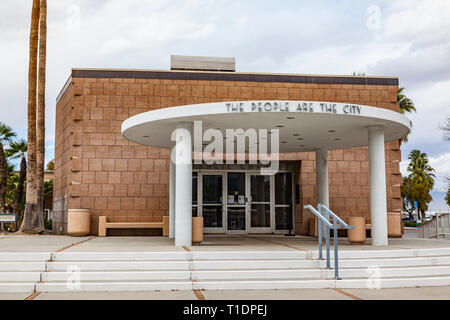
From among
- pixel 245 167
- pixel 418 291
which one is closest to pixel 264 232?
pixel 245 167

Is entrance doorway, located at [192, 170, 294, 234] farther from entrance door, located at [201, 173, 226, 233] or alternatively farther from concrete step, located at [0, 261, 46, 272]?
concrete step, located at [0, 261, 46, 272]

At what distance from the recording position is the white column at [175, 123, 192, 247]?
1112 centimetres

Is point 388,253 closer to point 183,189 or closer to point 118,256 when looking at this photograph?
point 183,189

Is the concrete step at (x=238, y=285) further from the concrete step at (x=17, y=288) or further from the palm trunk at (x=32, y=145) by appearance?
the palm trunk at (x=32, y=145)

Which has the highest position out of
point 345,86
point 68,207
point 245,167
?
point 345,86

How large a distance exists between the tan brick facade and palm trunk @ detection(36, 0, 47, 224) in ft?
6.21

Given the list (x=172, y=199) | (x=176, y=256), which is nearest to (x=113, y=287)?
(x=176, y=256)

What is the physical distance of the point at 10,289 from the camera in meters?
7.64

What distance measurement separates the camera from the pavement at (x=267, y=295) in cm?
709

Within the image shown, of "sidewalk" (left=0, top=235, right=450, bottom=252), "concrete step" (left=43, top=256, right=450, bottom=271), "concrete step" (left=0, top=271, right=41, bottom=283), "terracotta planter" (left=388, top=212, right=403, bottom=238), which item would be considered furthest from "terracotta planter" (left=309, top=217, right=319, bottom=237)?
"concrete step" (left=0, top=271, right=41, bottom=283)

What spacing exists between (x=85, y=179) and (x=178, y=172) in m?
6.98

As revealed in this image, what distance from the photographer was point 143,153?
17.4 m

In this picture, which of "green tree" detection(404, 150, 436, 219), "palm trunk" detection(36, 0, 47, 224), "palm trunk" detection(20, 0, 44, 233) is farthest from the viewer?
"green tree" detection(404, 150, 436, 219)
